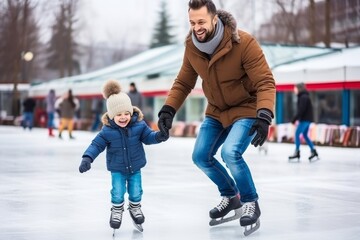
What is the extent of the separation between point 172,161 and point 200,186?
4.57 meters

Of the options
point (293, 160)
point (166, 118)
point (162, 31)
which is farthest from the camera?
point (162, 31)

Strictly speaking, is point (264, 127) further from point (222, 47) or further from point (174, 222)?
point (174, 222)

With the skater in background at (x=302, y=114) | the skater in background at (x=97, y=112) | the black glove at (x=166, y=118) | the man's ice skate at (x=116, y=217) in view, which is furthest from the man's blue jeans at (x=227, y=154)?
the skater in background at (x=97, y=112)

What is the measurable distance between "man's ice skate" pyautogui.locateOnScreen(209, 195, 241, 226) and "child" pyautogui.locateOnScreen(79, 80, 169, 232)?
0.60 m

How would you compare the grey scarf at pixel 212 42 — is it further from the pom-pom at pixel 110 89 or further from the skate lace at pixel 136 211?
the skate lace at pixel 136 211

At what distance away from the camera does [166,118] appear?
607 cm

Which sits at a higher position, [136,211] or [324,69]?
[324,69]

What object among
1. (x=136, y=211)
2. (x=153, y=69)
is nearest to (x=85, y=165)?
(x=136, y=211)

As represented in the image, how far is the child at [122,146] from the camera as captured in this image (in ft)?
19.8

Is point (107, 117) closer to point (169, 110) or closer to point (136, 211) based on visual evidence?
point (169, 110)

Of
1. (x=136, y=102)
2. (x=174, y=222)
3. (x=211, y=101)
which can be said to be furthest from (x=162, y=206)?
(x=136, y=102)

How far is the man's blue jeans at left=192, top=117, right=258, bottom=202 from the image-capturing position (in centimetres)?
584

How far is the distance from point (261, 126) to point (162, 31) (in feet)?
231

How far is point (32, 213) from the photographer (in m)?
7.14
